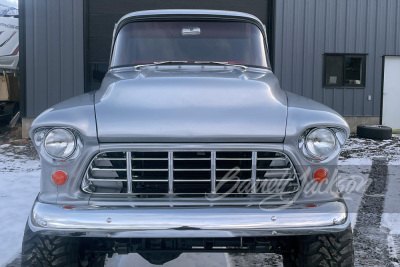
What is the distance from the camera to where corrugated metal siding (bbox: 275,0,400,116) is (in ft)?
44.1

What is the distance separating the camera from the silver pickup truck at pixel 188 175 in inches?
101

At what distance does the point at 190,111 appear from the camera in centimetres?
276

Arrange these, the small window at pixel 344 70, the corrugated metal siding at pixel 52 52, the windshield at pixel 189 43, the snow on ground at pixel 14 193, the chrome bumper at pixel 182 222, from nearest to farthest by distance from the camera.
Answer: the chrome bumper at pixel 182 222, the windshield at pixel 189 43, the snow on ground at pixel 14 193, the corrugated metal siding at pixel 52 52, the small window at pixel 344 70

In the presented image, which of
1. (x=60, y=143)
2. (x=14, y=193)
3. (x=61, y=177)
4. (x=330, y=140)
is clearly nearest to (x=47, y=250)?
(x=61, y=177)

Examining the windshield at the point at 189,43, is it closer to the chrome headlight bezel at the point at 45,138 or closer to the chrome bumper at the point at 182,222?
the chrome headlight bezel at the point at 45,138

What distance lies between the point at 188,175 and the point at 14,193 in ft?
14.8

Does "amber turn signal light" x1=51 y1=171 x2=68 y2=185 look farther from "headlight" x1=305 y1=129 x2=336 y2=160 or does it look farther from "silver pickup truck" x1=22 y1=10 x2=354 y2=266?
"headlight" x1=305 y1=129 x2=336 y2=160

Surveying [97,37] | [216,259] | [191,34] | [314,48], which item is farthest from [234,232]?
[314,48]

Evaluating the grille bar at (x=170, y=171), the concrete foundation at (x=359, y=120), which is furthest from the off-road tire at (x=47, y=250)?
the concrete foundation at (x=359, y=120)

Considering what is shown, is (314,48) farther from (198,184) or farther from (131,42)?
(198,184)

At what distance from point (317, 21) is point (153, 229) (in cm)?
1224

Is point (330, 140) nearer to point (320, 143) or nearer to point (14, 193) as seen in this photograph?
point (320, 143)

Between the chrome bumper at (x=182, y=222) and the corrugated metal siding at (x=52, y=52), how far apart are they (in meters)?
10.5

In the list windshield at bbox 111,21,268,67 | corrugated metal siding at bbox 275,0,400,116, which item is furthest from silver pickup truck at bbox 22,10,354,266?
corrugated metal siding at bbox 275,0,400,116
